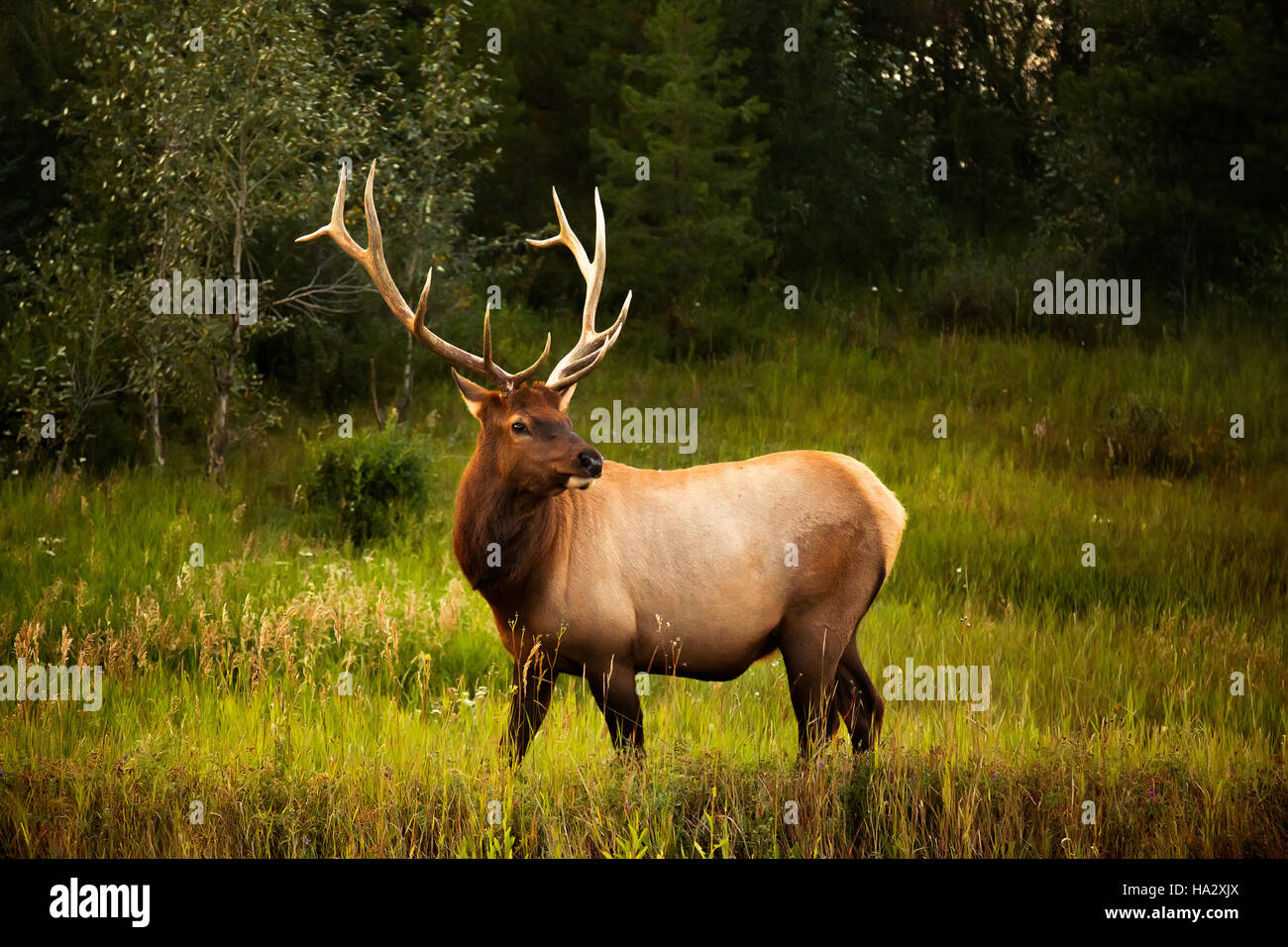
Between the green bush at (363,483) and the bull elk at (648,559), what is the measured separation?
458cm

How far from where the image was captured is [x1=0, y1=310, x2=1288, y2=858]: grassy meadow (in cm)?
533

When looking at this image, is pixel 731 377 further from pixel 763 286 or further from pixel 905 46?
pixel 905 46

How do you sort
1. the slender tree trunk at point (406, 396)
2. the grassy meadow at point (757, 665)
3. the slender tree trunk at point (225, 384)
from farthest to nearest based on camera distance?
the slender tree trunk at point (406, 396) → the slender tree trunk at point (225, 384) → the grassy meadow at point (757, 665)

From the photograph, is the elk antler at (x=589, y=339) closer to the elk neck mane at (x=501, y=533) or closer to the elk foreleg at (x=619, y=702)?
the elk neck mane at (x=501, y=533)

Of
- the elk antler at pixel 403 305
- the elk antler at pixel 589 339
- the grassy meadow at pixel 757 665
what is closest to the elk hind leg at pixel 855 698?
the grassy meadow at pixel 757 665

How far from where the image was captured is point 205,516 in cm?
1090

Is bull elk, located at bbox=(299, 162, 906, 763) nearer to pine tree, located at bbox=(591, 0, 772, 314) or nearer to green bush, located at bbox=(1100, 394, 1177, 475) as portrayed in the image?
green bush, located at bbox=(1100, 394, 1177, 475)

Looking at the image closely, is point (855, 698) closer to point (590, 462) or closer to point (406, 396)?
point (590, 462)

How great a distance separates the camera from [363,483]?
11.0m

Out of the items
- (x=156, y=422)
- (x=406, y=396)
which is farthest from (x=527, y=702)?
(x=406, y=396)

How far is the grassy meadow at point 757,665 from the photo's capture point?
5.33 metres

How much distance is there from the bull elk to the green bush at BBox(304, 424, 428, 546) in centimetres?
458

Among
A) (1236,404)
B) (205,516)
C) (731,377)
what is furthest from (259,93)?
(1236,404)
